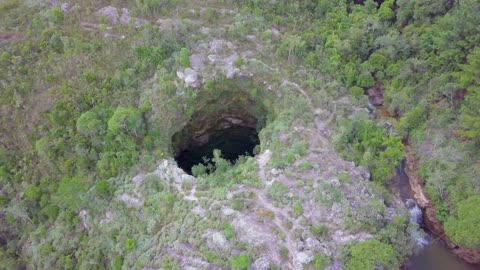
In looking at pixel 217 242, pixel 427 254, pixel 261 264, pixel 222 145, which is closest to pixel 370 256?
pixel 427 254

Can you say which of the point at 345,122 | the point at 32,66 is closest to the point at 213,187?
the point at 345,122

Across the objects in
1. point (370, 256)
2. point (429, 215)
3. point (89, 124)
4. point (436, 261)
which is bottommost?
point (436, 261)

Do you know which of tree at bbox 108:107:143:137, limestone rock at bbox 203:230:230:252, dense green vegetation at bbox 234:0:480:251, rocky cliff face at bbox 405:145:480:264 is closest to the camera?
limestone rock at bbox 203:230:230:252

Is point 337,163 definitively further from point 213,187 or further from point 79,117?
point 79,117

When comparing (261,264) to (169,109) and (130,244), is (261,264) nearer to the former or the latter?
(130,244)

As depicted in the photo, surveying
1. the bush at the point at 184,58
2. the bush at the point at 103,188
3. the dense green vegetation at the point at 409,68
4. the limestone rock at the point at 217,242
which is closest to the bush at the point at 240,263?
the limestone rock at the point at 217,242

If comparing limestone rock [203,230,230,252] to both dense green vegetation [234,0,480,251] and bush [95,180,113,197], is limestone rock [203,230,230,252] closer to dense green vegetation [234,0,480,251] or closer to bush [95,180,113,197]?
bush [95,180,113,197]

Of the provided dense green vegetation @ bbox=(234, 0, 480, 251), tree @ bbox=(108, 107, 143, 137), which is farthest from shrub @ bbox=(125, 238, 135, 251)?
dense green vegetation @ bbox=(234, 0, 480, 251)
